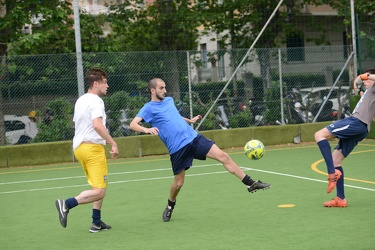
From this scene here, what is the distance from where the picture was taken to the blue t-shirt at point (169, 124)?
942 centimetres

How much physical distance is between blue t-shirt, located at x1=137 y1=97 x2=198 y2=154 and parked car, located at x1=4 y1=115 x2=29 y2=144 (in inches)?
366

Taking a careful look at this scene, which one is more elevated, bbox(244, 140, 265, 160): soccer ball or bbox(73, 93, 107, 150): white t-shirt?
bbox(73, 93, 107, 150): white t-shirt

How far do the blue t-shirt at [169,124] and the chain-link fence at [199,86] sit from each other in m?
9.09

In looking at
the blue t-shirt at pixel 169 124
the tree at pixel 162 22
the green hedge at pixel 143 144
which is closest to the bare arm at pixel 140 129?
the blue t-shirt at pixel 169 124

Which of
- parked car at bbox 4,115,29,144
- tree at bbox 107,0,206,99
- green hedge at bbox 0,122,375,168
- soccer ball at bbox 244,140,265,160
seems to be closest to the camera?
soccer ball at bbox 244,140,265,160

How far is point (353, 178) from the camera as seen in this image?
12.9 meters

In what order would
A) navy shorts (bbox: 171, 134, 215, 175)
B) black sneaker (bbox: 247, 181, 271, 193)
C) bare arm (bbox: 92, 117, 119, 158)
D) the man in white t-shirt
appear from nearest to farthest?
bare arm (bbox: 92, 117, 119, 158)
the man in white t-shirt
black sneaker (bbox: 247, 181, 271, 193)
navy shorts (bbox: 171, 134, 215, 175)

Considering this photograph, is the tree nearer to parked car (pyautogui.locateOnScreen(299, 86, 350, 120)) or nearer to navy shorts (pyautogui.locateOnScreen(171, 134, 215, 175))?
parked car (pyautogui.locateOnScreen(299, 86, 350, 120))

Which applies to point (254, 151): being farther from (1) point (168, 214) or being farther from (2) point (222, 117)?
(2) point (222, 117)

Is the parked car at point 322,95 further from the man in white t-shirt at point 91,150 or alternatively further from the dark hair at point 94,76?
the man in white t-shirt at point 91,150

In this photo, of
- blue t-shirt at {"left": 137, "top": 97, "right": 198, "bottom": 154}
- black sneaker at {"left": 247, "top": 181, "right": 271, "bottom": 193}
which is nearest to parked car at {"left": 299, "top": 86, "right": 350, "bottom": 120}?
blue t-shirt at {"left": 137, "top": 97, "right": 198, "bottom": 154}

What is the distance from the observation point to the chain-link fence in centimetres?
1820

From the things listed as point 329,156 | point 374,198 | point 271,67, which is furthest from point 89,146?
point 271,67

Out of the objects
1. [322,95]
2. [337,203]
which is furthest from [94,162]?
[322,95]
